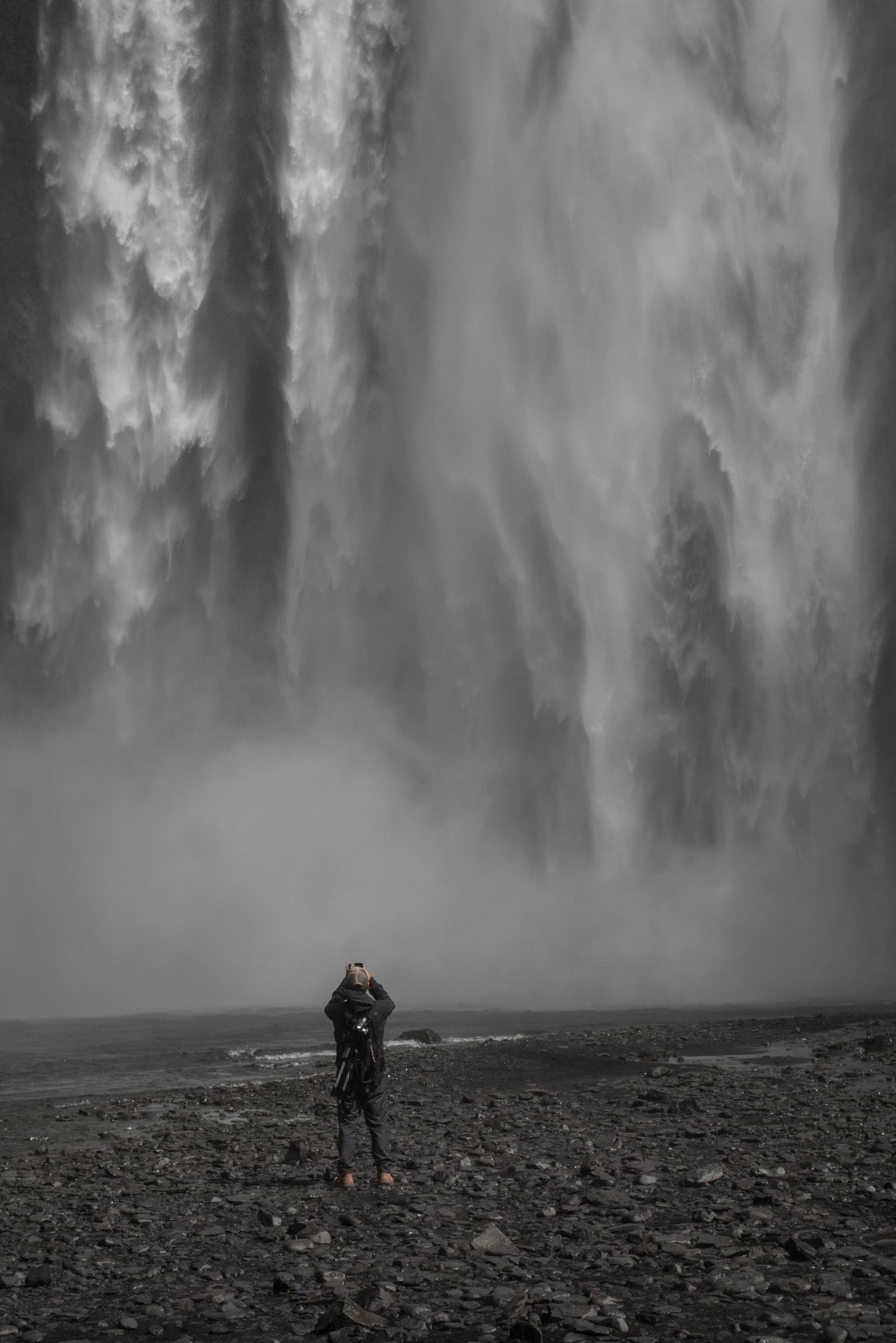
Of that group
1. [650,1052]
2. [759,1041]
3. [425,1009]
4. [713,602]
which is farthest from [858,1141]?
[713,602]

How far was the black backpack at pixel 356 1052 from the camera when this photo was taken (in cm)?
1159

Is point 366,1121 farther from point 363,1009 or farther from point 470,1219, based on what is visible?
point 470,1219

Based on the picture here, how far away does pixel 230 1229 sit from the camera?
382 inches

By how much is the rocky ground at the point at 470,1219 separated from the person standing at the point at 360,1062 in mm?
515

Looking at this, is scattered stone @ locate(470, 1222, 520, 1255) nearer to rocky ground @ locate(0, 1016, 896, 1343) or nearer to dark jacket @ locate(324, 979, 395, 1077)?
rocky ground @ locate(0, 1016, 896, 1343)

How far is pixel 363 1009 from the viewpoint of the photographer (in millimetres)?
11703

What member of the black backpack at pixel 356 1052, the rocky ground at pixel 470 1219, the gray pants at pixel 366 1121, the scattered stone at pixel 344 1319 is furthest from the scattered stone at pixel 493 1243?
the black backpack at pixel 356 1052

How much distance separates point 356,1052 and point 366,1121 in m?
0.68

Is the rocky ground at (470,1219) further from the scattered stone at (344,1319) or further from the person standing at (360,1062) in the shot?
the person standing at (360,1062)

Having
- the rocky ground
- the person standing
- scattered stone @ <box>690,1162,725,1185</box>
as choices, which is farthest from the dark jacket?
scattered stone @ <box>690,1162,725,1185</box>

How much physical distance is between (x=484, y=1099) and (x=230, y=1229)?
7676mm

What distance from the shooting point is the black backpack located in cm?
1159

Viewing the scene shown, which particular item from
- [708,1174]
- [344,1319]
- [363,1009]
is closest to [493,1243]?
[344,1319]

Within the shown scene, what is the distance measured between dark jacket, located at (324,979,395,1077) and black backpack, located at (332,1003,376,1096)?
2 centimetres
